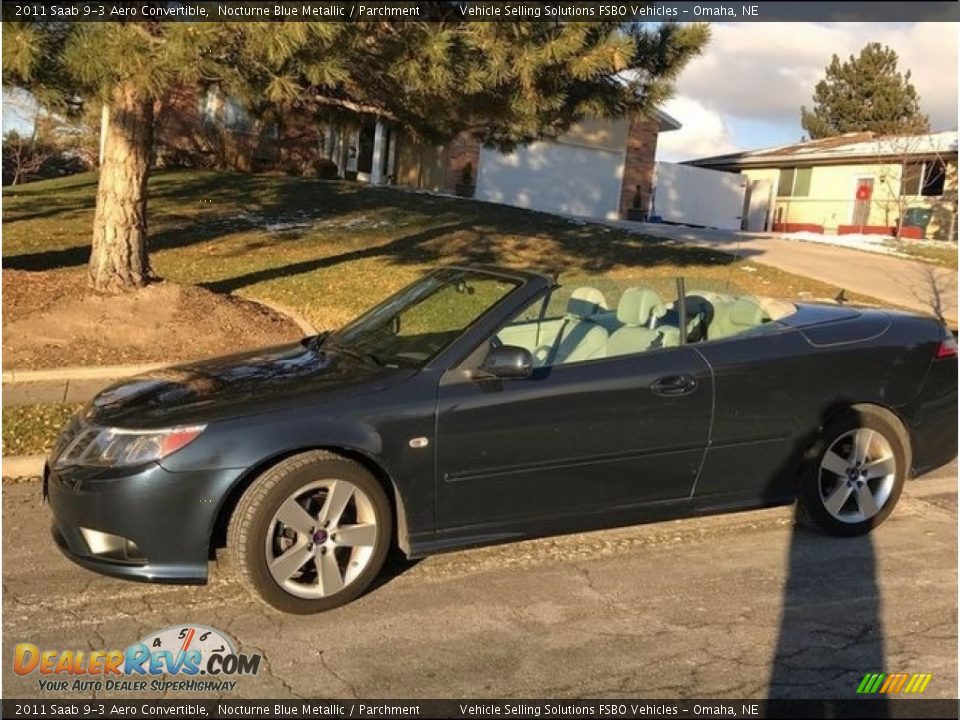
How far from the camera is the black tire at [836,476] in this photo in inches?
184

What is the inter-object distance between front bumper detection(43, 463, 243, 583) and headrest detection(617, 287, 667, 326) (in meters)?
2.19

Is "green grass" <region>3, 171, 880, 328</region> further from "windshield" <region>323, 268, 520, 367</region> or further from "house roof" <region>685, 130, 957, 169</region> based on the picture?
"house roof" <region>685, 130, 957, 169</region>

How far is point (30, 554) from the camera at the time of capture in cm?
426

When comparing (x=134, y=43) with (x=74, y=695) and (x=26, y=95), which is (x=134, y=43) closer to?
(x=26, y=95)

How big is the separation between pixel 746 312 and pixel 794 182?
31769 millimetres

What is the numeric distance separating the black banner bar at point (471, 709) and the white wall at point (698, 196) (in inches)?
1130

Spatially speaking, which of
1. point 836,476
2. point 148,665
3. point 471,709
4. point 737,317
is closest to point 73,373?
point 148,665

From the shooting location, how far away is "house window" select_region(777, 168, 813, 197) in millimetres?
33625

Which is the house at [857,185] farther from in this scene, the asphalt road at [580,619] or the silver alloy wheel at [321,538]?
the silver alloy wheel at [321,538]

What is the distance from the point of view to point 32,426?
244 inches

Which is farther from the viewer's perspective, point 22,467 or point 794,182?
point 794,182

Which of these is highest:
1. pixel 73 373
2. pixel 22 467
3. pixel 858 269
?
pixel 858 269

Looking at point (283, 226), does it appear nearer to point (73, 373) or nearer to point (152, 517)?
point (73, 373)

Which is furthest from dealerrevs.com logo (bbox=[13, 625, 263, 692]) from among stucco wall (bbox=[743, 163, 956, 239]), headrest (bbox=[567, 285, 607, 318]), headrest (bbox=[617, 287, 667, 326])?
stucco wall (bbox=[743, 163, 956, 239])
